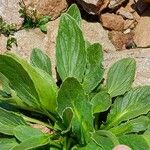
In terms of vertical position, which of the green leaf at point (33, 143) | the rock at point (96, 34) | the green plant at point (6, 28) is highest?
the green plant at point (6, 28)

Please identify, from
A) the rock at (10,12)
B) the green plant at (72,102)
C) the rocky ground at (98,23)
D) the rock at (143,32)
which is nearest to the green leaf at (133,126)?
A: the green plant at (72,102)

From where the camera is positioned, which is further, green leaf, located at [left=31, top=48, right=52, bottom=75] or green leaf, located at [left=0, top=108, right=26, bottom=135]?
green leaf, located at [left=31, top=48, right=52, bottom=75]

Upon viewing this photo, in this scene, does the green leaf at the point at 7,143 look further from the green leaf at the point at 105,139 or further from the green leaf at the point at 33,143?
the green leaf at the point at 105,139

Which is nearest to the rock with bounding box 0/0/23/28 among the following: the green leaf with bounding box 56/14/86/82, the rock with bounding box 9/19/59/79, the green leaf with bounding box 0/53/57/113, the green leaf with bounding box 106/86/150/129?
the rock with bounding box 9/19/59/79

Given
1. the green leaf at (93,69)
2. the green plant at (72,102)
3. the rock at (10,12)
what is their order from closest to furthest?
the green plant at (72,102) < the green leaf at (93,69) < the rock at (10,12)

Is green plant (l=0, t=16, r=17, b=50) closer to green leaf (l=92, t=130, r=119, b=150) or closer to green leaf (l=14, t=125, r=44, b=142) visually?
green leaf (l=14, t=125, r=44, b=142)

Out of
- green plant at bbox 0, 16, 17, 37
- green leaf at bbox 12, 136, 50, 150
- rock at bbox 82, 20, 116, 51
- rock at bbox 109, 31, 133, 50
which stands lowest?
rock at bbox 109, 31, 133, 50
